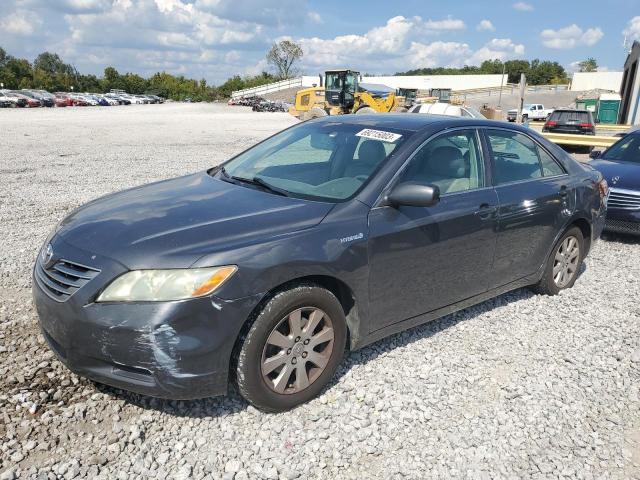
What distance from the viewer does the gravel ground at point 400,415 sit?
2.67m

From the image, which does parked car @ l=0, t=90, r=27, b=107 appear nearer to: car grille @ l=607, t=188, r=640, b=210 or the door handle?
car grille @ l=607, t=188, r=640, b=210

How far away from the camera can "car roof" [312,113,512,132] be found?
12.7 feet

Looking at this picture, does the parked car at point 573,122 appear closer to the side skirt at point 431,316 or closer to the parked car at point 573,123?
the parked car at point 573,123

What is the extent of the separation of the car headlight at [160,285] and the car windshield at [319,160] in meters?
1.03

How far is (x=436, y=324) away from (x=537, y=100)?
244 ft

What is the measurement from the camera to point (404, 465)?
2691 mm

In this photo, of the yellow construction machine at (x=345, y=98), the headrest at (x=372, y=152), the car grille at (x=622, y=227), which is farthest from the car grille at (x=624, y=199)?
the yellow construction machine at (x=345, y=98)

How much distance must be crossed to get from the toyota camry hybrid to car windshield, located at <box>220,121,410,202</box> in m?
0.02

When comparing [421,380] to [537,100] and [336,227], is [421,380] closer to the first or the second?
[336,227]

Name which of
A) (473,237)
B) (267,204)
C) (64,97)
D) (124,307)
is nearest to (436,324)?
(473,237)

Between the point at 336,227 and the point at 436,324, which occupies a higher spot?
the point at 336,227

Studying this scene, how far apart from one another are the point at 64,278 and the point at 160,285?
615mm

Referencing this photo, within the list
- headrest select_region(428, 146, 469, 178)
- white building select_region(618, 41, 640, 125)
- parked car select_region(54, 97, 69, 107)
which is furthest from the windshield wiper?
parked car select_region(54, 97, 69, 107)

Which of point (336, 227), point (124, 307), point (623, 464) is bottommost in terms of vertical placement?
point (623, 464)
